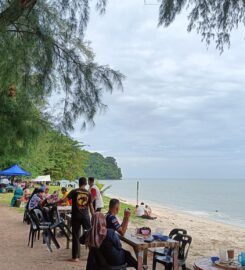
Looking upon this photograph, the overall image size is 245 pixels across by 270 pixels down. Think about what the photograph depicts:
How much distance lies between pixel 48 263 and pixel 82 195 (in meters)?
1.22

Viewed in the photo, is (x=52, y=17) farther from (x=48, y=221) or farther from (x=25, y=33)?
(x=48, y=221)

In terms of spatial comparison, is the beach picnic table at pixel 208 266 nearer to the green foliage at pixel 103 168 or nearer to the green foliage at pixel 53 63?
the green foliage at pixel 53 63

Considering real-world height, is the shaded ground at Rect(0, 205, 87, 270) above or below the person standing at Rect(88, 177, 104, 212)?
below

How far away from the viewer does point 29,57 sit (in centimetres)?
482

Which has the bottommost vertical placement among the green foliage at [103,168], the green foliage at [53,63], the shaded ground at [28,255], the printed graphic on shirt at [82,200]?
the shaded ground at [28,255]

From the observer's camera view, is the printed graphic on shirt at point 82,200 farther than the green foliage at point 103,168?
No

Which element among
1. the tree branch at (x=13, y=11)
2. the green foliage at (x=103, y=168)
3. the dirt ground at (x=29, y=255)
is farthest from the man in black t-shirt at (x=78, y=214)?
the green foliage at (x=103, y=168)

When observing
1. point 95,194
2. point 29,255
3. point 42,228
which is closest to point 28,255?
point 29,255

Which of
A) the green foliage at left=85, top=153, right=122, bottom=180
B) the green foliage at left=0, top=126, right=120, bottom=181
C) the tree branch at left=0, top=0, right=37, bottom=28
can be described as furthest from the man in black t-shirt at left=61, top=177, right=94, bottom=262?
the green foliage at left=85, top=153, right=122, bottom=180

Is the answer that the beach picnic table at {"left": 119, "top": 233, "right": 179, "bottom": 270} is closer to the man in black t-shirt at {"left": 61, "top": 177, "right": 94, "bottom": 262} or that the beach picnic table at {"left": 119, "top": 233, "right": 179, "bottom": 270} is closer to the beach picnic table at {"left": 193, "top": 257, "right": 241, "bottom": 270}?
the beach picnic table at {"left": 193, "top": 257, "right": 241, "bottom": 270}

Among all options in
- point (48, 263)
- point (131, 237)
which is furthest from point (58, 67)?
point (48, 263)

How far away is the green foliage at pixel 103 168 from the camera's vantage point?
282 feet

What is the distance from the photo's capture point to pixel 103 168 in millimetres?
98625

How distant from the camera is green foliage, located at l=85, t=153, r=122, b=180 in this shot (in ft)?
282
